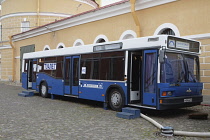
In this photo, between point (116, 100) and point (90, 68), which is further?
point (90, 68)

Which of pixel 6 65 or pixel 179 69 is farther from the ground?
pixel 6 65

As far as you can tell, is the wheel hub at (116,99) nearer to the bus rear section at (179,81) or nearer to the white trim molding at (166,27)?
the bus rear section at (179,81)

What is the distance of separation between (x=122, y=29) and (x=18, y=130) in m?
10.9

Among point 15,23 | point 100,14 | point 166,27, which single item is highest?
point 15,23

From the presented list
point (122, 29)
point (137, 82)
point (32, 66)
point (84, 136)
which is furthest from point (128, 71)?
point (32, 66)

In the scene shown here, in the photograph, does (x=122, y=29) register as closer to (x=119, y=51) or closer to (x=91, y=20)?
(x=91, y=20)

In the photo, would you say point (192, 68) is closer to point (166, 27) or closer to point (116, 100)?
point (116, 100)

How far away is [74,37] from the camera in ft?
70.7

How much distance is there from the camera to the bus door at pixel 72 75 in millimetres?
13192

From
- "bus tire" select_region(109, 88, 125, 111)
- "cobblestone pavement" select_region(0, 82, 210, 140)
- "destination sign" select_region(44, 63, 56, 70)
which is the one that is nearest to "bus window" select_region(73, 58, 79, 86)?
"destination sign" select_region(44, 63, 56, 70)

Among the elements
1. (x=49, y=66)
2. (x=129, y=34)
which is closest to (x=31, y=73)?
(x=49, y=66)

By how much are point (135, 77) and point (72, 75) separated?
419cm

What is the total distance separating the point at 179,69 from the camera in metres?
9.30

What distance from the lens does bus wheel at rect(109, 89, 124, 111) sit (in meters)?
10.5
